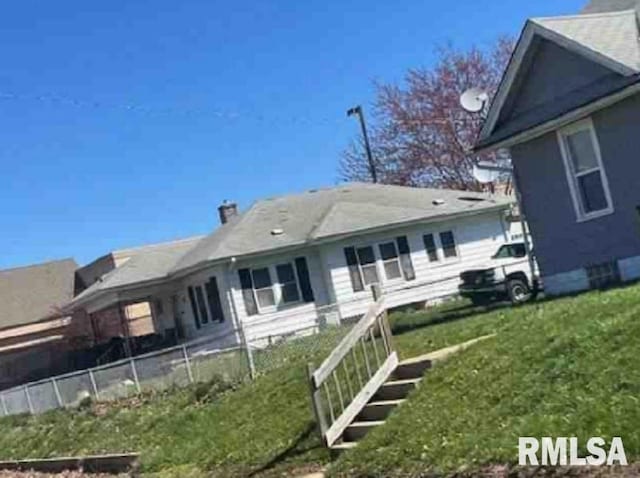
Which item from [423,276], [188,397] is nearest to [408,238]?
[423,276]

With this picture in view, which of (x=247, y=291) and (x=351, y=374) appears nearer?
(x=351, y=374)

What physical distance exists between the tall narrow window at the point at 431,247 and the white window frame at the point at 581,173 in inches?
561

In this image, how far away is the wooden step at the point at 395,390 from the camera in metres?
11.4

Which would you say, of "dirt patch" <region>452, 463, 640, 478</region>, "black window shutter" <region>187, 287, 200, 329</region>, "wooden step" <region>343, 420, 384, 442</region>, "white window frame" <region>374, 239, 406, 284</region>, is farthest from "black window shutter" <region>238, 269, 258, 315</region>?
"dirt patch" <region>452, 463, 640, 478</region>

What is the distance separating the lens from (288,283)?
97.6ft

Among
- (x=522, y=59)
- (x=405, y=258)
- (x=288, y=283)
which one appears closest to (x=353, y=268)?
(x=405, y=258)

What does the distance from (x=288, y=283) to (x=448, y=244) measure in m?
6.21

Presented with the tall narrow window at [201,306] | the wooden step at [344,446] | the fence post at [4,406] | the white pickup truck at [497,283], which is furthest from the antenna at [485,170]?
the fence post at [4,406]

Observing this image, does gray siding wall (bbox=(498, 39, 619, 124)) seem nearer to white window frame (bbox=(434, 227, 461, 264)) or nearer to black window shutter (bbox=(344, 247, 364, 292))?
black window shutter (bbox=(344, 247, 364, 292))

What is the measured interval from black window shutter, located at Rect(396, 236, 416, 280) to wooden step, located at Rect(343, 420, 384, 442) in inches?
796

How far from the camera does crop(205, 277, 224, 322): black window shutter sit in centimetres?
2958

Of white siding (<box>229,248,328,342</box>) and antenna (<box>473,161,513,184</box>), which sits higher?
antenna (<box>473,161,513,184</box>)

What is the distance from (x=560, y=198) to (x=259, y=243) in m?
13.3

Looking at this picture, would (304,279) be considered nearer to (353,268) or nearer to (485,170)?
(353,268)
